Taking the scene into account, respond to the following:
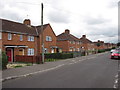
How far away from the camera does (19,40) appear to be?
2575 cm

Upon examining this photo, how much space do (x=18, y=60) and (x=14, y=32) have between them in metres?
5.00

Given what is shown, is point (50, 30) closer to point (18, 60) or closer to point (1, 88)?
point (18, 60)

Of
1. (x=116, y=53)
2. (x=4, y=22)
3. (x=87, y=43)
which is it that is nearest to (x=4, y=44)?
(x=4, y=22)

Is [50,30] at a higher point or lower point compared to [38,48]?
higher

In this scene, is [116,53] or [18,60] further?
[116,53]

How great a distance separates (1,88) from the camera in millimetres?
7020

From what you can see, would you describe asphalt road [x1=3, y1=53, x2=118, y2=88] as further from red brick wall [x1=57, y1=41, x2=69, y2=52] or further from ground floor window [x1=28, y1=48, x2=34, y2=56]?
red brick wall [x1=57, y1=41, x2=69, y2=52]

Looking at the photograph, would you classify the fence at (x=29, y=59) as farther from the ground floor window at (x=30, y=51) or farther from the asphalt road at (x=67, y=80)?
the asphalt road at (x=67, y=80)

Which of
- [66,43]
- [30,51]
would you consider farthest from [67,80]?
[66,43]

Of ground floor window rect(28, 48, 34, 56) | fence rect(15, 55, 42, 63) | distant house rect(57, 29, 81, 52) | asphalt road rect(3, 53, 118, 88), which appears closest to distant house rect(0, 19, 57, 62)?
ground floor window rect(28, 48, 34, 56)

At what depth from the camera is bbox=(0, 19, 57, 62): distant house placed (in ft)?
75.3

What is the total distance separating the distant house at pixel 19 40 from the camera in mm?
22939

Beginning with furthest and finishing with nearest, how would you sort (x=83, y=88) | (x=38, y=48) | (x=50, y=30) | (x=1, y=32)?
1. (x=50, y=30)
2. (x=38, y=48)
3. (x=1, y=32)
4. (x=83, y=88)

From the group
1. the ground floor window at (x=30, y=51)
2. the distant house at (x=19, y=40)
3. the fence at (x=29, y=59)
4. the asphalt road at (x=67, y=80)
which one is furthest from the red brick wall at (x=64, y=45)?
the asphalt road at (x=67, y=80)
